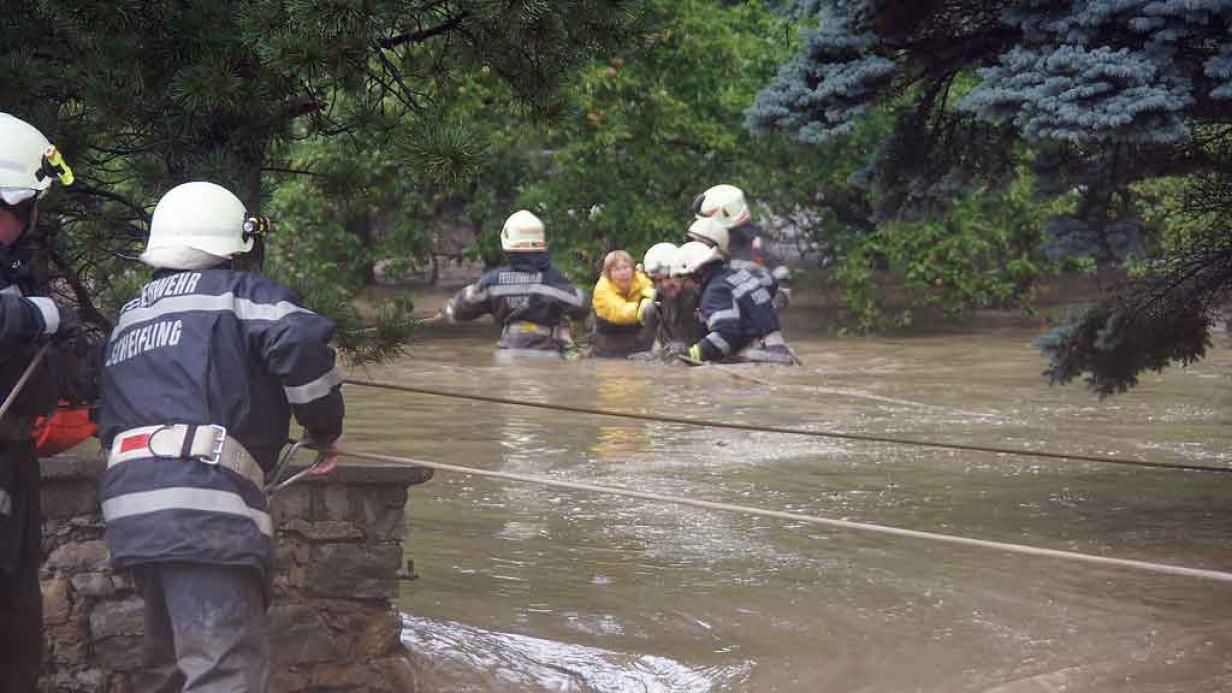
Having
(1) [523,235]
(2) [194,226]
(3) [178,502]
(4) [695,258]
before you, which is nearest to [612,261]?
(4) [695,258]

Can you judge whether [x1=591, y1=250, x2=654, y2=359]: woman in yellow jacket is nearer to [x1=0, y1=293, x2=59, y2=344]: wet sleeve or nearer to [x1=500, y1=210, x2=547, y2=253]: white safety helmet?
[x1=500, y1=210, x2=547, y2=253]: white safety helmet

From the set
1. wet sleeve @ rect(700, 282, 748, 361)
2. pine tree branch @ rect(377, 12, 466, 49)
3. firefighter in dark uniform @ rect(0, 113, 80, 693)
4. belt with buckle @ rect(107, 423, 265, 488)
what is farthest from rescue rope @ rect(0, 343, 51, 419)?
wet sleeve @ rect(700, 282, 748, 361)

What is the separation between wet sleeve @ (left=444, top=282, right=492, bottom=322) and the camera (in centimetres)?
1802

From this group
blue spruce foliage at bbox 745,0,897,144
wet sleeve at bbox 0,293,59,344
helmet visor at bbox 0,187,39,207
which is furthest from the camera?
blue spruce foliage at bbox 745,0,897,144

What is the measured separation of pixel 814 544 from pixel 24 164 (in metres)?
4.81

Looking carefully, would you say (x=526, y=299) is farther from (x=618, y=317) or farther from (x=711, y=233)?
(x=711, y=233)

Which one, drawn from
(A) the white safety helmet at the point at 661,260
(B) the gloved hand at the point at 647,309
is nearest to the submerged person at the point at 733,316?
(A) the white safety helmet at the point at 661,260

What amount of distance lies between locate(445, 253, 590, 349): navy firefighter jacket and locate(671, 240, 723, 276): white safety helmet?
3.41 ft

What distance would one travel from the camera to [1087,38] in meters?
7.75

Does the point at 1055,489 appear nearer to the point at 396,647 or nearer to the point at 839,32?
the point at 839,32

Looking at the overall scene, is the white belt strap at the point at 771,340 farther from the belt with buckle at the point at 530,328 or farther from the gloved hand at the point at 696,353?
the belt with buckle at the point at 530,328

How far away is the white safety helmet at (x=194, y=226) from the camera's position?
5707mm

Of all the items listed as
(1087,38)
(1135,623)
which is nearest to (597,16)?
(1087,38)

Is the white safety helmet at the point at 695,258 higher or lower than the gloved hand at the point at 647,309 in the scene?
higher
